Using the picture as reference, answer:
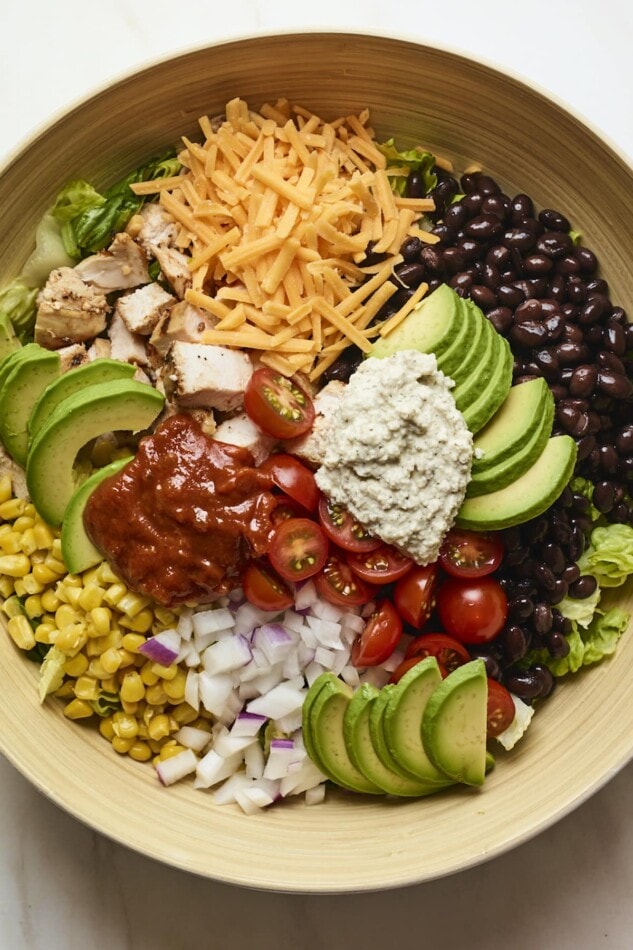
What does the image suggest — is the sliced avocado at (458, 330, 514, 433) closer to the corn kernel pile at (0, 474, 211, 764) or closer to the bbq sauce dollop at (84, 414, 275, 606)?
the bbq sauce dollop at (84, 414, 275, 606)

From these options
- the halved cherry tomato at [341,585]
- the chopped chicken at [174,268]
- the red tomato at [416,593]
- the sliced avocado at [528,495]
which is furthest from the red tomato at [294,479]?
the chopped chicken at [174,268]

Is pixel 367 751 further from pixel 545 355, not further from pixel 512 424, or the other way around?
pixel 545 355

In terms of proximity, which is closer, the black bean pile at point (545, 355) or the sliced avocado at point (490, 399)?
the sliced avocado at point (490, 399)

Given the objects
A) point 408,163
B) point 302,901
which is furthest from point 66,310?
point 302,901

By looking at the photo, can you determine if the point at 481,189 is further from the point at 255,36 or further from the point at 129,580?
the point at 129,580

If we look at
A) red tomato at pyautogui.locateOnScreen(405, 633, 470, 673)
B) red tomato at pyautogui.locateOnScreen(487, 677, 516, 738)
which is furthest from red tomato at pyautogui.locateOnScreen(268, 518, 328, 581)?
red tomato at pyautogui.locateOnScreen(487, 677, 516, 738)

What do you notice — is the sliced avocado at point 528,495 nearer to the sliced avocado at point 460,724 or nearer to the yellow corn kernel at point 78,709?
the sliced avocado at point 460,724

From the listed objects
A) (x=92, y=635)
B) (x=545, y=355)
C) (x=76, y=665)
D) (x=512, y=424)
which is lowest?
(x=76, y=665)

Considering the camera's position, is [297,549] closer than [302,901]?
Yes
